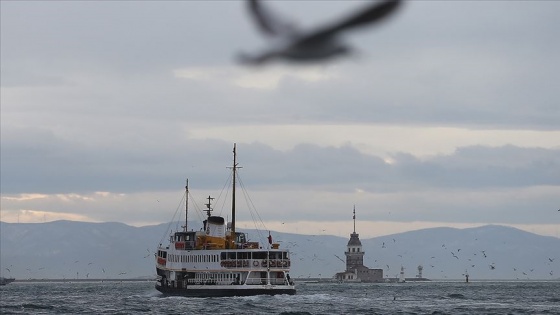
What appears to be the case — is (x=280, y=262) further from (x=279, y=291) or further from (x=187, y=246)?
(x=187, y=246)

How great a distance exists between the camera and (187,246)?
107562mm

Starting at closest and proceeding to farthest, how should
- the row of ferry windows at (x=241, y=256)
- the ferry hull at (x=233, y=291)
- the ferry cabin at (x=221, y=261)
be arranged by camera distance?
the ferry hull at (x=233, y=291) < the ferry cabin at (x=221, y=261) < the row of ferry windows at (x=241, y=256)

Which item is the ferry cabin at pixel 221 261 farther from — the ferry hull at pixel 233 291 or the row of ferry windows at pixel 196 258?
the ferry hull at pixel 233 291

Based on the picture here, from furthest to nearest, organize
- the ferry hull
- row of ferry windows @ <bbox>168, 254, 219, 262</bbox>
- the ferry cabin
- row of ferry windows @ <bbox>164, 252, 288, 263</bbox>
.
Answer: row of ferry windows @ <bbox>168, 254, 219, 262</bbox> < row of ferry windows @ <bbox>164, 252, 288, 263</bbox> < the ferry cabin < the ferry hull

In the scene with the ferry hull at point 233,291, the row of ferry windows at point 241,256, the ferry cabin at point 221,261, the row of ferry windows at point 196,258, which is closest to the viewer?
the ferry hull at point 233,291

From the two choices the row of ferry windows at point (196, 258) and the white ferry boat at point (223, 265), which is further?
the row of ferry windows at point (196, 258)

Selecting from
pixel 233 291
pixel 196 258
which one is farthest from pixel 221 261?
pixel 196 258

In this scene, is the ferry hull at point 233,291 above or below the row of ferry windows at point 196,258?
below

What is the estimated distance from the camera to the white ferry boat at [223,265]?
101 meters

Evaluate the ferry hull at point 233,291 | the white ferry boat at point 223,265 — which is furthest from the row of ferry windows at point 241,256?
the ferry hull at point 233,291

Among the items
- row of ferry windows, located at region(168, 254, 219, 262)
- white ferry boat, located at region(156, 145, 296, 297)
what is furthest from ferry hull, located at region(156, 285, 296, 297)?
row of ferry windows, located at region(168, 254, 219, 262)

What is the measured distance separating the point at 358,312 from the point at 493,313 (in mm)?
11352

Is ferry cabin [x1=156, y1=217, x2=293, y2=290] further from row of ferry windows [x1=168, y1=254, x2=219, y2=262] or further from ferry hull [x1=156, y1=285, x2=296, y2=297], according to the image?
ferry hull [x1=156, y1=285, x2=296, y2=297]

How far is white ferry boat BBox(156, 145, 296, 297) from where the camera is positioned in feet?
331
